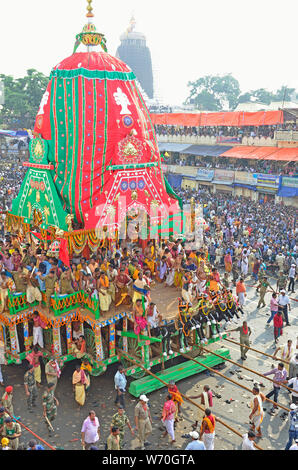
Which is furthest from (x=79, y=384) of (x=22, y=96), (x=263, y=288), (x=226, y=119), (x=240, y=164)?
(x=22, y=96)

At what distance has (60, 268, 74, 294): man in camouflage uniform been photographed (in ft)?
31.8

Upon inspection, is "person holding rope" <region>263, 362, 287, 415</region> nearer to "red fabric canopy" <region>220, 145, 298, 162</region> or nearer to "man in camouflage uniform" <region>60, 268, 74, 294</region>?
"man in camouflage uniform" <region>60, 268, 74, 294</region>

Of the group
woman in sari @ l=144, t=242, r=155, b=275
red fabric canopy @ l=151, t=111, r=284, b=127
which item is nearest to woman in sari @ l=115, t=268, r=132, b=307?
woman in sari @ l=144, t=242, r=155, b=275

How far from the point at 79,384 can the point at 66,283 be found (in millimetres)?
2231

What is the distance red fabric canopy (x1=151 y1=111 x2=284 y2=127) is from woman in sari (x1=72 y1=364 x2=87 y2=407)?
25.2m

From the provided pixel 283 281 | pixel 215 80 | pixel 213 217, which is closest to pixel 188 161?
pixel 213 217

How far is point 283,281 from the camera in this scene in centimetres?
1478

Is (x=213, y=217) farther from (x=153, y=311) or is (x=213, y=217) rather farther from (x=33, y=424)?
(x=33, y=424)

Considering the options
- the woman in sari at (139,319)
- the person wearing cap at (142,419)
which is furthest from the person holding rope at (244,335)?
the person wearing cap at (142,419)

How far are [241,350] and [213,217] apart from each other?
523 inches

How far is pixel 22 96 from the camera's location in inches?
1794

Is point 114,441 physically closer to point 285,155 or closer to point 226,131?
point 285,155

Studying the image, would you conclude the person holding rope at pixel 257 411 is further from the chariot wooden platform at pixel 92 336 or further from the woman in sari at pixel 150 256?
the woman in sari at pixel 150 256

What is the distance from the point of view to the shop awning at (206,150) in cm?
3411
